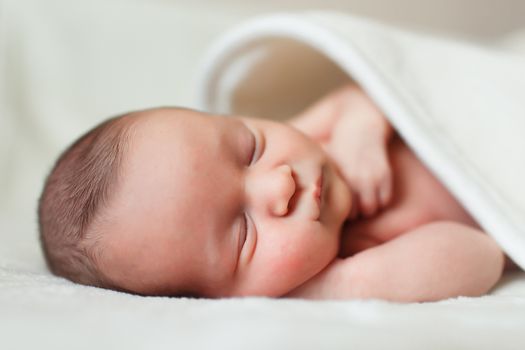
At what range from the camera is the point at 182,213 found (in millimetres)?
771

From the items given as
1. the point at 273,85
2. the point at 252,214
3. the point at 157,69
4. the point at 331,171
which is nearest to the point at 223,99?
the point at 273,85

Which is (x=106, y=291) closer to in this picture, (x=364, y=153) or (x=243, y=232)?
(x=243, y=232)

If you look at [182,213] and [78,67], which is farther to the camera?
[78,67]

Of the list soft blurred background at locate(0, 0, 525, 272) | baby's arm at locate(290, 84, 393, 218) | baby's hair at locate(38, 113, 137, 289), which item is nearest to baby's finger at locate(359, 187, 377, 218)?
baby's arm at locate(290, 84, 393, 218)

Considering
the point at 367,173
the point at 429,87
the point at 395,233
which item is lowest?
the point at 395,233

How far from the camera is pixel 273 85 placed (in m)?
1.40

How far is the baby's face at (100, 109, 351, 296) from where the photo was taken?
2.54 feet

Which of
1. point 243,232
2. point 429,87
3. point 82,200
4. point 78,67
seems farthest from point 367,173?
point 78,67

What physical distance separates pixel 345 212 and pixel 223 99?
0.53 m

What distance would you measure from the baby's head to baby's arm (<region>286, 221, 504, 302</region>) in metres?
0.03

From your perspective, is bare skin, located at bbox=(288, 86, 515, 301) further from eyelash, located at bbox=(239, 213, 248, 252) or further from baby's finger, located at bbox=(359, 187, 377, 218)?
eyelash, located at bbox=(239, 213, 248, 252)

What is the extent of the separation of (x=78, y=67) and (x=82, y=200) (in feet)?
2.63

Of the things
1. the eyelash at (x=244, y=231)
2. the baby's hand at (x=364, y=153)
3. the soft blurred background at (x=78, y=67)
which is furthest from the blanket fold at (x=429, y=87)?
the eyelash at (x=244, y=231)

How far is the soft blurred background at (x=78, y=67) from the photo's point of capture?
1375 millimetres
